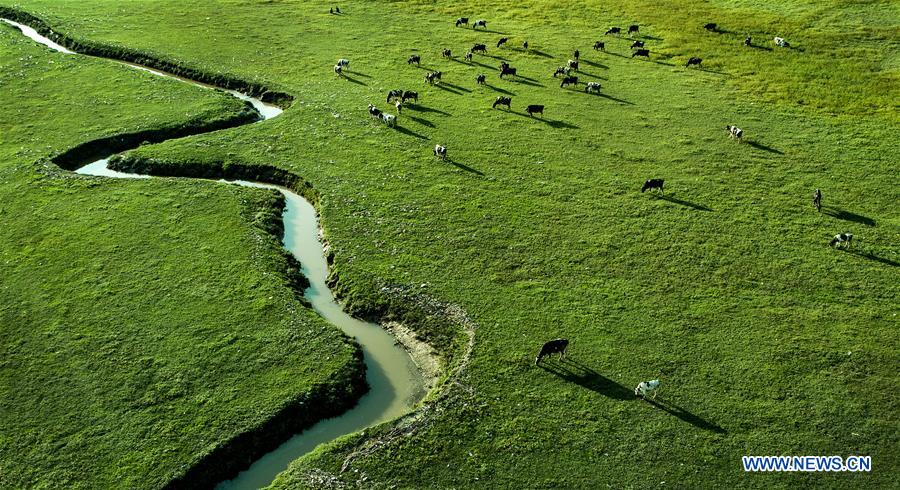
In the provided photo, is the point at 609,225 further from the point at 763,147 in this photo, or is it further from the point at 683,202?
the point at 763,147

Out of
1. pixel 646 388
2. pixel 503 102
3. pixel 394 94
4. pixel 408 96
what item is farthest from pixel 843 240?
pixel 394 94

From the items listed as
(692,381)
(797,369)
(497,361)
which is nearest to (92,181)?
(497,361)

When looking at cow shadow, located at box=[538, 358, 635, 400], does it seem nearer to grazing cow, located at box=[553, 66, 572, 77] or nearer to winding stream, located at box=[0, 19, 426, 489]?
winding stream, located at box=[0, 19, 426, 489]

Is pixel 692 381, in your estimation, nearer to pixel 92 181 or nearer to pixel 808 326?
pixel 808 326

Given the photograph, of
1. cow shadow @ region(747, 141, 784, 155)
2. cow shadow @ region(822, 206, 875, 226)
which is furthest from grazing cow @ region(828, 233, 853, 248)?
cow shadow @ region(747, 141, 784, 155)

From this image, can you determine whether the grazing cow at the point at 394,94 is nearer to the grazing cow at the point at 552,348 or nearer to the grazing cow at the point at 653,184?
the grazing cow at the point at 653,184

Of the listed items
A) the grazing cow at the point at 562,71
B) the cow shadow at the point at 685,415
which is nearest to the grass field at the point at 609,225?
the cow shadow at the point at 685,415
